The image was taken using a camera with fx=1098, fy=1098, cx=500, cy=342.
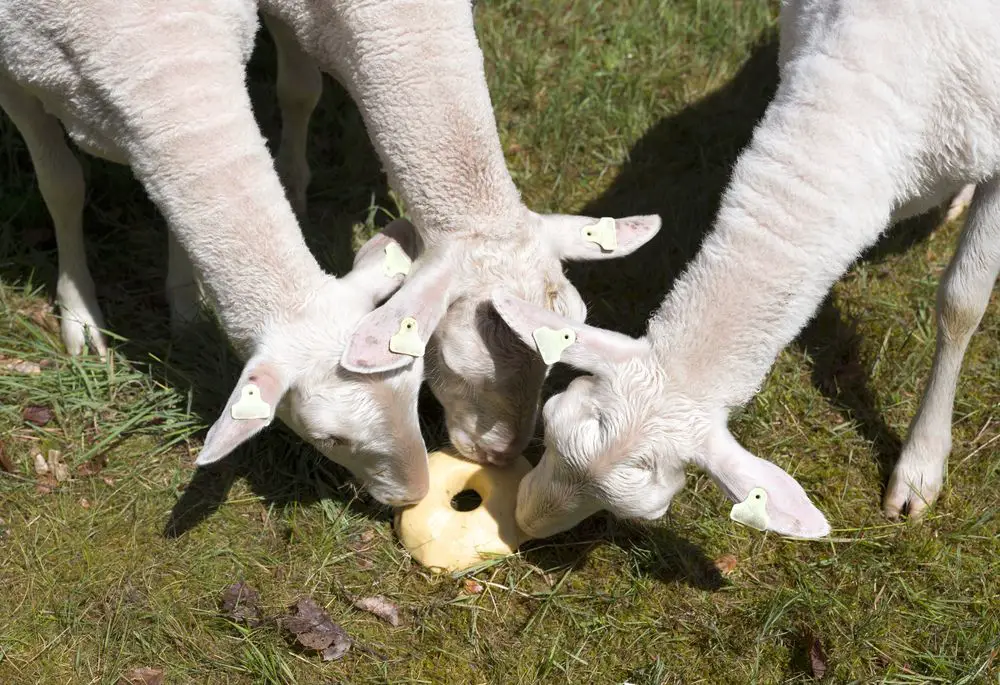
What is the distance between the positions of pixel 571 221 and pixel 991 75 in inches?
62.5

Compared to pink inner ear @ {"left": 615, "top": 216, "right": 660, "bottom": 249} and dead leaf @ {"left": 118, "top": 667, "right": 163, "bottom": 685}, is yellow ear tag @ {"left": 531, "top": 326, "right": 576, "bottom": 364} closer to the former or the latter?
pink inner ear @ {"left": 615, "top": 216, "right": 660, "bottom": 249}

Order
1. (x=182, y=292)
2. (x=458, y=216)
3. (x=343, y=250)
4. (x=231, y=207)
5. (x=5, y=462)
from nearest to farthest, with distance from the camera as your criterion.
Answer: (x=231, y=207) < (x=458, y=216) < (x=5, y=462) < (x=182, y=292) < (x=343, y=250)

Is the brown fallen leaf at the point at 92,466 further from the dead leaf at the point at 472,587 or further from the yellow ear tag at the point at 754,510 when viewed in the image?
the yellow ear tag at the point at 754,510

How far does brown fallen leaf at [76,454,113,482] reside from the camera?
495 centimetres

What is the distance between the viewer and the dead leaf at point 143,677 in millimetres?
4258

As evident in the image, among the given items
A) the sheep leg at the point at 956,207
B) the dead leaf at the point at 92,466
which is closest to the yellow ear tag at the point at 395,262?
the dead leaf at the point at 92,466

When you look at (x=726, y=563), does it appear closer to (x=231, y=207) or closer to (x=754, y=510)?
(x=754, y=510)

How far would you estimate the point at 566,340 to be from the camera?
12.1 feet

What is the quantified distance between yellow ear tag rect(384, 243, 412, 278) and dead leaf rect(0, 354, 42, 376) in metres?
2.15

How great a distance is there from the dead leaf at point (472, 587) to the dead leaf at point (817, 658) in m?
1.34

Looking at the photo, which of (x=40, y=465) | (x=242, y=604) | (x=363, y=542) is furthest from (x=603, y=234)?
(x=40, y=465)

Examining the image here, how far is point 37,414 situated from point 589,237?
2731 mm

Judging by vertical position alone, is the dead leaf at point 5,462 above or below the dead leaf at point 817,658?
above

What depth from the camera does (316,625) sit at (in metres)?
4.38
